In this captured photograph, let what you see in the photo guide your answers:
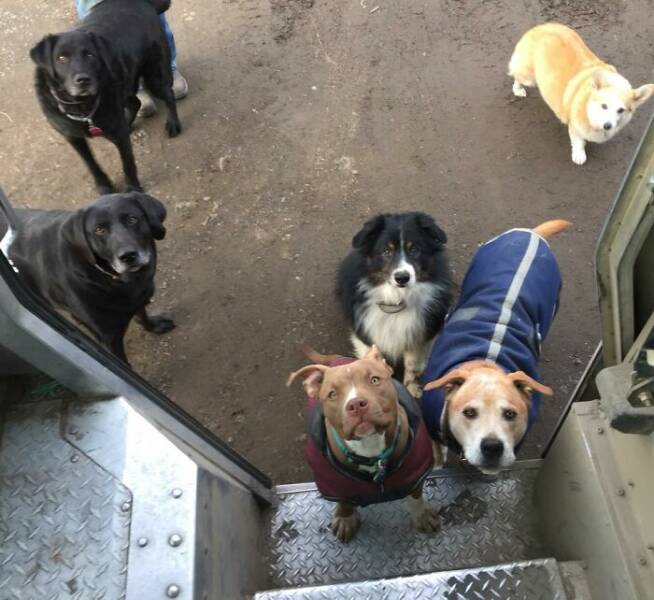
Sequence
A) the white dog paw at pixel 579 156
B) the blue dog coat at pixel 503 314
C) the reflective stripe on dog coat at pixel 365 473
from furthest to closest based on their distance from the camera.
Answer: the white dog paw at pixel 579 156, the blue dog coat at pixel 503 314, the reflective stripe on dog coat at pixel 365 473

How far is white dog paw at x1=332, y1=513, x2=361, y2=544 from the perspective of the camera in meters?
2.57

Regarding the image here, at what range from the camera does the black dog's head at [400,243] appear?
2953 millimetres

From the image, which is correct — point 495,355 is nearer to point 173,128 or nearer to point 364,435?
point 364,435

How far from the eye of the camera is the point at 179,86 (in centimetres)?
480

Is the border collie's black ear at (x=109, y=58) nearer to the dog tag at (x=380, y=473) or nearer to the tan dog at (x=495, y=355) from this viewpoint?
the tan dog at (x=495, y=355)

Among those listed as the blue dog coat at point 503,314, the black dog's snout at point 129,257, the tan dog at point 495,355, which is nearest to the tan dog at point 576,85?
the tan dog at point 495,355

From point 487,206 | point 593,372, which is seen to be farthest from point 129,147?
point 593,372

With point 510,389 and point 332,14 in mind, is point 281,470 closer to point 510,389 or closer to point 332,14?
point 510,389

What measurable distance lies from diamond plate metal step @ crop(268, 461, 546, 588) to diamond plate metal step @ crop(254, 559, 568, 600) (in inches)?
12.2

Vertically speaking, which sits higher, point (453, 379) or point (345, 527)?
point (453, 379)

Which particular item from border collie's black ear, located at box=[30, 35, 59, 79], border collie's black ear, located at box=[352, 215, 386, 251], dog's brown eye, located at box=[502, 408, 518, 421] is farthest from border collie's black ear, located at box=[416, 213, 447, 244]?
border collie's black ear, located at box=[30, 35, 59, 79]

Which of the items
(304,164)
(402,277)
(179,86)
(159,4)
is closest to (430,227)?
(402,277)

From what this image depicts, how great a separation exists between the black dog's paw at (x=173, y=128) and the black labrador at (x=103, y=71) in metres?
0.39

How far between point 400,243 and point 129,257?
1.38m
